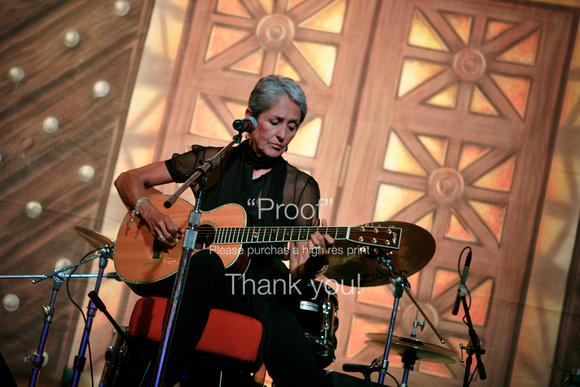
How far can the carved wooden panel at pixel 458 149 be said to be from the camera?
431 cm

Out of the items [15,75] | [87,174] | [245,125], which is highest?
[15,75]

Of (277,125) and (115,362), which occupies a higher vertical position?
(277,125)

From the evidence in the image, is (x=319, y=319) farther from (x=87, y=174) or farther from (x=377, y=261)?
(x=87, y=174)

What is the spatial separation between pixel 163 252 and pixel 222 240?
0.97 ft

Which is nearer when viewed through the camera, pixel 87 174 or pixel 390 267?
pixel 390 267

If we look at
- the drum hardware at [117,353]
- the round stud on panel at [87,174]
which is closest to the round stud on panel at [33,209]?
the round stud on panel at [87,174]

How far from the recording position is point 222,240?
2.63m

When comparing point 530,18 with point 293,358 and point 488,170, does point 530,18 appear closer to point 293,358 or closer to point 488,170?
point 488,170

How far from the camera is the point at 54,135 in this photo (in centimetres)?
465

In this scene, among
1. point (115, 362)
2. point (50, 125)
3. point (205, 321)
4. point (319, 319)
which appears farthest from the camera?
point (50, 125)

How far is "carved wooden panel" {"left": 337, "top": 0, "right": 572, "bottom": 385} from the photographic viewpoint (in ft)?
14.1

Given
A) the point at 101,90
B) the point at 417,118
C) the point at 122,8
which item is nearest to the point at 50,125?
the point at 101,90

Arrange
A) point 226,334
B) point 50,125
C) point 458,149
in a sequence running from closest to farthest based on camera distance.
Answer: point 226,334
point 458,149
point 50,125

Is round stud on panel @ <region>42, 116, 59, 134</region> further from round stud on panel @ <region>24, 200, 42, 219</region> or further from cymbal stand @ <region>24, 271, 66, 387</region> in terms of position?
cymbal stand @ <region>24, 271, 66, 387</region>
